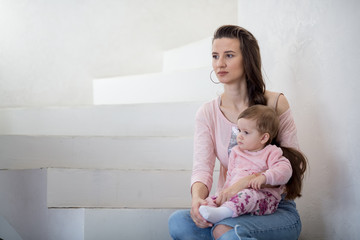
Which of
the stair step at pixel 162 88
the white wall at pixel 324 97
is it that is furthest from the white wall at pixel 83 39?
the white wall at pixel 324 97

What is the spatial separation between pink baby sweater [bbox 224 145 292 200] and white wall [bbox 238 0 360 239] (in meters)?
0.27

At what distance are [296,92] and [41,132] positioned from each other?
6.24 feet

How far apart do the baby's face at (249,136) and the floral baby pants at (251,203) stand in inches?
6.7

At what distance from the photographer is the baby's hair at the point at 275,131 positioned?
5.14ft

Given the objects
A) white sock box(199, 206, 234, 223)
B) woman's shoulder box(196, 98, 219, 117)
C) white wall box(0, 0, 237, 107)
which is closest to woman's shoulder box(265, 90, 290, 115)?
woman's shoulder box(196, 98, 219, 117)

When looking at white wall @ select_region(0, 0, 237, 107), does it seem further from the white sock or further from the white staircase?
the white sock

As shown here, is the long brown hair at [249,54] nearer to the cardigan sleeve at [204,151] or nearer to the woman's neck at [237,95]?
the woman's neck at [237,95]

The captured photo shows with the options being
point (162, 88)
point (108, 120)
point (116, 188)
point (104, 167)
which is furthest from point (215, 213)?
point (162, 88)

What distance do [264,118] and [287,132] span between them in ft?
0.47

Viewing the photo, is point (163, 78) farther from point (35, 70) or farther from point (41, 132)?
point (35, 70)

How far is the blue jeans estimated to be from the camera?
4.58ft

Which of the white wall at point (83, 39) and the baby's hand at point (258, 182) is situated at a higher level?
the white wall at point (83, 39)

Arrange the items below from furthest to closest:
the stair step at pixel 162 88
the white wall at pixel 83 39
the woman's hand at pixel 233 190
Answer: the white wall at pixel 83 39 → the stair step at pixel 162 88 → the woman's hand at pixel 233 190

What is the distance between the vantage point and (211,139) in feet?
5.89
